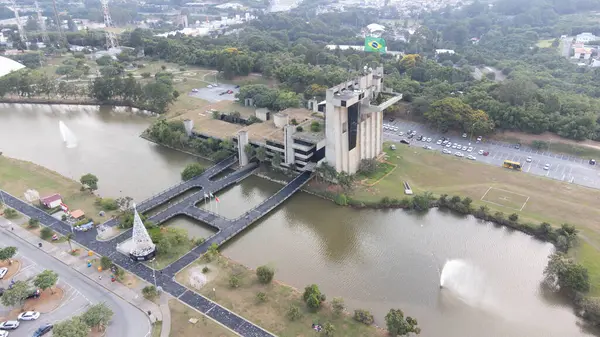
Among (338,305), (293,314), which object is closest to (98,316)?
(293,314)

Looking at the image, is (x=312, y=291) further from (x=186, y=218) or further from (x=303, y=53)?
(x=303, y=53)

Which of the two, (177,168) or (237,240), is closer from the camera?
(237,240)

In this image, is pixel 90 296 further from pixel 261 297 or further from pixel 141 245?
pixel 261 297

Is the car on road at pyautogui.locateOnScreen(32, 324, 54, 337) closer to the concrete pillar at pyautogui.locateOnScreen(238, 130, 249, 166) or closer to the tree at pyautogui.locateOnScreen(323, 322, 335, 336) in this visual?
the tree at pyautogui.locateOnScreen(323, 322, 335, 336)

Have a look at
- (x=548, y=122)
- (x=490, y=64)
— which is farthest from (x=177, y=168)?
(x=490, y=64)

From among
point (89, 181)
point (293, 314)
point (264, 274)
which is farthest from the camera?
point (89, 181)

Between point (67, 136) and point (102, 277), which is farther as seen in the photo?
point (67, 136)

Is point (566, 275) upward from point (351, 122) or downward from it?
downward

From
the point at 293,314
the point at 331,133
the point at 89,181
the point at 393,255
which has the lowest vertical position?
the point at 393,255
